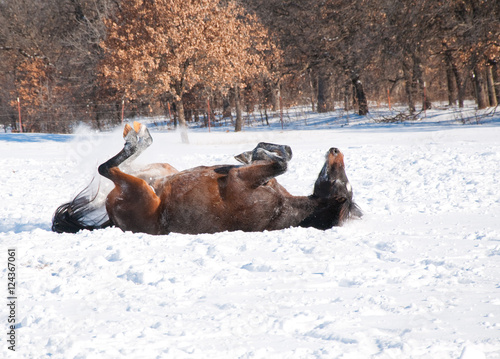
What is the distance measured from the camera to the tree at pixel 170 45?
15977mm

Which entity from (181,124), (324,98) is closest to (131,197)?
(181,124)

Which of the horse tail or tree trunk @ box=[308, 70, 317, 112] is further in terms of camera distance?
tree trunk @ box=[308, 70, 317, 112]

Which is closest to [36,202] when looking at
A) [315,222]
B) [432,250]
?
[315,222]

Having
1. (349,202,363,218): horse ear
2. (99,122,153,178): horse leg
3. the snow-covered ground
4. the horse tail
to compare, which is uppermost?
(99,122,153,178): horse leg

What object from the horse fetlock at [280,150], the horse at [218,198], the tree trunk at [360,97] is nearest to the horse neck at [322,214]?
the horse at [218,198]

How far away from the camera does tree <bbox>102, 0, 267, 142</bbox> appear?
52.4ft

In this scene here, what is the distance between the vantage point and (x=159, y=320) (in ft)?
8.14

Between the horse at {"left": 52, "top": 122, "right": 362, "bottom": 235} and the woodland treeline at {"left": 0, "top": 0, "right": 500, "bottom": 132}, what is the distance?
1209 centimetres

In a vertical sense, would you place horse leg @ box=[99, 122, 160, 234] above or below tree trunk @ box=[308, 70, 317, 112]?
below

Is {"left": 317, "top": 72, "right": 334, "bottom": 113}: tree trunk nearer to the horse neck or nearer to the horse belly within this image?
the horse neck

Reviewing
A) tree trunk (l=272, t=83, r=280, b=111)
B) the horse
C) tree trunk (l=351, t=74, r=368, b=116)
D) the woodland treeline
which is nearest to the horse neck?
the horse

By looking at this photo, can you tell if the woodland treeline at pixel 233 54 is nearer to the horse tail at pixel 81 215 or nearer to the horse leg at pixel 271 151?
the horse tail at pixel 81 215

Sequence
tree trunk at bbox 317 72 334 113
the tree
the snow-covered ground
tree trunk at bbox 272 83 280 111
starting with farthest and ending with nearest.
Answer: tree trunk at bbox 317 72 334 113, tree trunk at bbox 272 83 280 111, the tree, the snow-covered ground

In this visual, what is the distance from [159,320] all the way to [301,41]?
23765 millimetres
